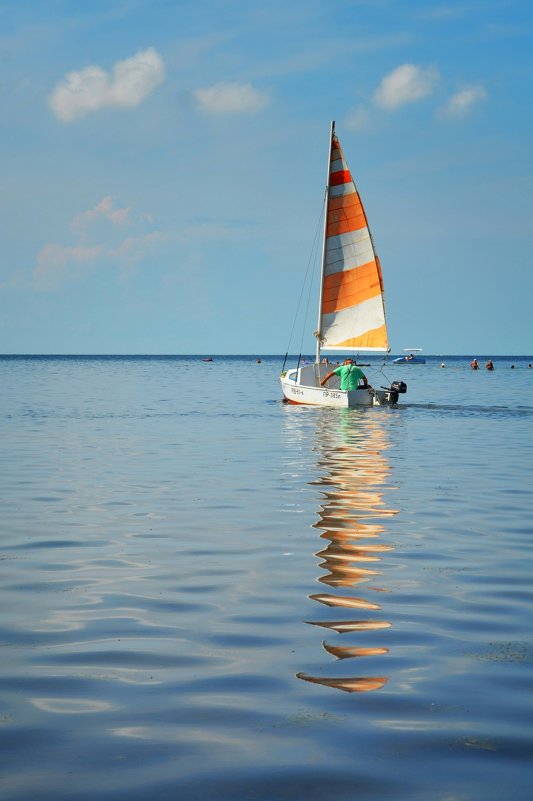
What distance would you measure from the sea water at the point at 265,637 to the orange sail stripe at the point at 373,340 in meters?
31.0

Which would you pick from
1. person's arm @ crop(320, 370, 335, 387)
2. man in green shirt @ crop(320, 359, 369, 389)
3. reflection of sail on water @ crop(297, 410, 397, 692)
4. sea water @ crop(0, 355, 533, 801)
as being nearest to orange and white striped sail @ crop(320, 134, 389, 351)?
person's arm @ crop(320, 370, 335, 387)

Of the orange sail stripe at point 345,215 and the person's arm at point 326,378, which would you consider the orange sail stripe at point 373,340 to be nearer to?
the person's arm at point 326,378

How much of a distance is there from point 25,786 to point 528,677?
3609mm

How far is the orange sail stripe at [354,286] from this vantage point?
51.0 metres

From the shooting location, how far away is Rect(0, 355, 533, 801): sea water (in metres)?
5.66

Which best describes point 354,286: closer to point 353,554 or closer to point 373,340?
point 373,340

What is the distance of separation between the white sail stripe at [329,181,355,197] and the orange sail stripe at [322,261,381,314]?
3.64m

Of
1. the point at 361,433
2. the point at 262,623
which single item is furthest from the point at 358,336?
the point at 262,623

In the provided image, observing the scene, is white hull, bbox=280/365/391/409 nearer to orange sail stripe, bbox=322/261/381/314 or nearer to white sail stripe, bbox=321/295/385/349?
white sail stripe, bbox=321/295/385/349

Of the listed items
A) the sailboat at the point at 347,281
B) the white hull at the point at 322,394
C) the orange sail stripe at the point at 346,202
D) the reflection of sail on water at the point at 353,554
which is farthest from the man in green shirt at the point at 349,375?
the reflection of sail on water at the point at 353,554

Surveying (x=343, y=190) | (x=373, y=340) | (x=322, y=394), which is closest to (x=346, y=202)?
(x=343, y=190)

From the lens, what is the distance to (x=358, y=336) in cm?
5156

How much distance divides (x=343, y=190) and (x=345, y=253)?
3.14 metres

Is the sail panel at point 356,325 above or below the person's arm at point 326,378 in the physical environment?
above
